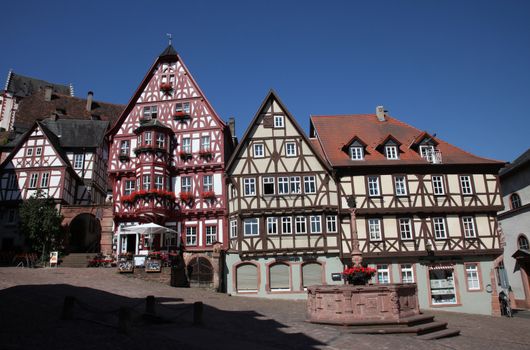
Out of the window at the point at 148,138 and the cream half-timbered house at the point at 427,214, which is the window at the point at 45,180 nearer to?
the window at the point at 148,138

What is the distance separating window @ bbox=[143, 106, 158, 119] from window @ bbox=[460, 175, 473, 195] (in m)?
22.2

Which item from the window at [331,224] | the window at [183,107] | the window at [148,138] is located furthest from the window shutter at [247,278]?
the window at [183,107]

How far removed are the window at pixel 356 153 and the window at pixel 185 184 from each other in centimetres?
1149

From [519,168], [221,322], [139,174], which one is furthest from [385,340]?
[519,168]

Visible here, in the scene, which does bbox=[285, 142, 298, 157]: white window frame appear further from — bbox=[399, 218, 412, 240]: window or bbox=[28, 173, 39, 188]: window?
bbox=[28, 173, 39, 188]: window

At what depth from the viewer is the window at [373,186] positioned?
93.1ft

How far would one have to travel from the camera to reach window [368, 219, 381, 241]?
27.7 meters

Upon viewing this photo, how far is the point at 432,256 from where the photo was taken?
2719cm

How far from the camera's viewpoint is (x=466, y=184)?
28.8 m

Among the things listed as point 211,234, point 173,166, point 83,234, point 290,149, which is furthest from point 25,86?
point 290,149

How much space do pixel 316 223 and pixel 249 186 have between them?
4.99 meters

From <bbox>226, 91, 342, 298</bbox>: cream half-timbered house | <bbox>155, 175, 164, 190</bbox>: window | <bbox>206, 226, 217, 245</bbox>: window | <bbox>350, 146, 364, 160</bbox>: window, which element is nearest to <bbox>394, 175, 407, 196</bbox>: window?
<bbox>350, 146, 364, 160</bbox>: window

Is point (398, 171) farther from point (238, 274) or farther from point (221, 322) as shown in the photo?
point (221, 322)

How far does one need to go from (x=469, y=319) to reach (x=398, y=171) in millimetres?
9954
